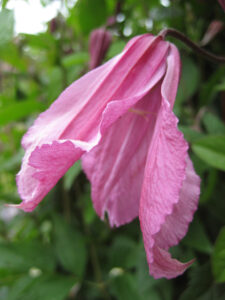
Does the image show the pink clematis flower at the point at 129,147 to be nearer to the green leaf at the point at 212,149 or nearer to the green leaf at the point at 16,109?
the green leaf at the point at 212,149

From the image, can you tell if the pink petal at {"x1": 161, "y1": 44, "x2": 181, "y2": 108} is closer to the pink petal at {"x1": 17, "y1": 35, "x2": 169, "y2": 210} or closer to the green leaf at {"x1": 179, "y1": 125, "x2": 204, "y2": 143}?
the pink petal at {"x1": 17, "y1": 35, "x2": 169, "y2": 210}

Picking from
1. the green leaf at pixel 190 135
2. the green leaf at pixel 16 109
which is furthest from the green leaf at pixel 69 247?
the green leaf at pixel 190 135

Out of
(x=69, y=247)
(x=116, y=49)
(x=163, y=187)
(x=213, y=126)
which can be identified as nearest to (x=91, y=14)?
(x=116, y=49)

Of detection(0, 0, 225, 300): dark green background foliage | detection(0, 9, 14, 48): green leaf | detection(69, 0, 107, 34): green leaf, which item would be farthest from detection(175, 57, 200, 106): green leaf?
detection(0, 9, 14, 48): green leaf

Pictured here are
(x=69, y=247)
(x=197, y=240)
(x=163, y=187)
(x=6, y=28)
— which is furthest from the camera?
(x=69, y=247)

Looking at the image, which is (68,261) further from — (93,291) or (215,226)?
(215,226)

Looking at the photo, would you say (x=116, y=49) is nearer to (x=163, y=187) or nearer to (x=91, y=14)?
(x=91, y=14)
